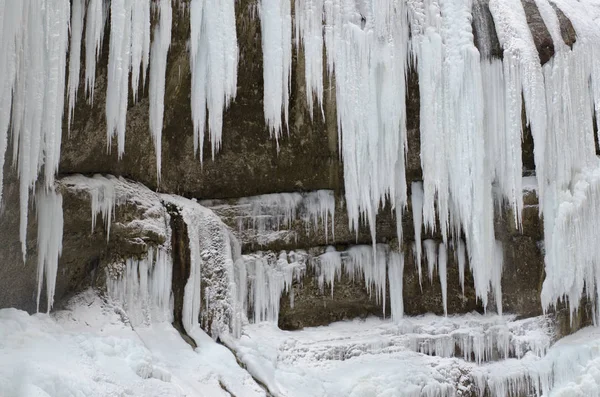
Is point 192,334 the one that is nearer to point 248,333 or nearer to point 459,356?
point 248,333

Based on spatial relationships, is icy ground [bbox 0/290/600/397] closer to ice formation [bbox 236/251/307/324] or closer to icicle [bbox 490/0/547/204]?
ice formation [bbox 236/251/307/324]

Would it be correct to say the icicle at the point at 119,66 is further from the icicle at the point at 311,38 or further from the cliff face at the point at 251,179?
the icicle at the point at 311,38

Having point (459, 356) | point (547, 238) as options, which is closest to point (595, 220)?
point (547, 238)

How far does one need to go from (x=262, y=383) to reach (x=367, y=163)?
109 inches

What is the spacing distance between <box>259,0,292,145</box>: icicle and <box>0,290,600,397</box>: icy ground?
2.50 meters

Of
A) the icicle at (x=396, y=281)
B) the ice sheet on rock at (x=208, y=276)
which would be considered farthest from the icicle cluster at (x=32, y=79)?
the icicle at (x=396, y=281)

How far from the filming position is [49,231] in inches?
342

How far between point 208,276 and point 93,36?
2.97m

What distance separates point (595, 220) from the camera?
1080 centimetres

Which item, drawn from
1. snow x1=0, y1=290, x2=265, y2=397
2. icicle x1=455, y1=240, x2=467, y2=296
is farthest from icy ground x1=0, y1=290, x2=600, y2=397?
icicle x1=455, y1=240, x2=467, y2=296

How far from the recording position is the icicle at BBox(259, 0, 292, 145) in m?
9.59

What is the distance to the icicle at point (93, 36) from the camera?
8.25 meters

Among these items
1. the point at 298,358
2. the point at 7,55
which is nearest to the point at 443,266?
the point at 298,358

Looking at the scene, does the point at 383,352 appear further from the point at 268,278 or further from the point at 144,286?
the point at 144,286
